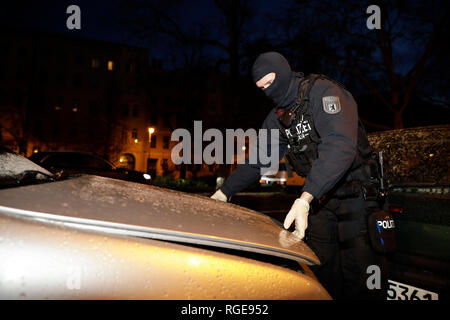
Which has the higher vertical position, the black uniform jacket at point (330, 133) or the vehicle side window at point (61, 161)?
the black uniform jacket at point (330, 133)

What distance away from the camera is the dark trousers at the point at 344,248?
167cm

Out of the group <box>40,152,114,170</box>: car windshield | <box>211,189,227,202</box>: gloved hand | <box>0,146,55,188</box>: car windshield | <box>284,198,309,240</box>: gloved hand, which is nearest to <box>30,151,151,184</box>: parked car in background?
<box>40,152,114,170</box>: car windshield

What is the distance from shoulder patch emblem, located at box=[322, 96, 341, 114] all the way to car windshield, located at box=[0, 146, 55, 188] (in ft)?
4.53

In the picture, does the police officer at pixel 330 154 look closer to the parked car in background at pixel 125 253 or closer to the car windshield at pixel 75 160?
the parked car in background at pixel 125 253

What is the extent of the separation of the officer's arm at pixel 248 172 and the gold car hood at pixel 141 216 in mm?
839

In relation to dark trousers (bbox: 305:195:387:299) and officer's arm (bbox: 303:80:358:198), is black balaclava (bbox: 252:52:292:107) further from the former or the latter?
dark trousers (bbox: 305:195:387:299)

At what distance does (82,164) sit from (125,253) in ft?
24.3

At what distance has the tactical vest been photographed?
180cm

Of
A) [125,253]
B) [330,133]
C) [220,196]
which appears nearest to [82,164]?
[220,196]

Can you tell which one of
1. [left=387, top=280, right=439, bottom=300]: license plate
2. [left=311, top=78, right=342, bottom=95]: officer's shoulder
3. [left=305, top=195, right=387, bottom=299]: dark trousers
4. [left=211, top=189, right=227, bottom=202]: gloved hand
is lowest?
[left=387, top=280, right=439, bottom=300]: license plate

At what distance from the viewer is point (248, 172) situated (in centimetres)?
221

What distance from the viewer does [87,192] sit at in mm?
1095

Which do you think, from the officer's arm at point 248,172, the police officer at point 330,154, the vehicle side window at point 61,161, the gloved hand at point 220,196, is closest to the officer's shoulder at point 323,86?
the police officer at point 330,154
